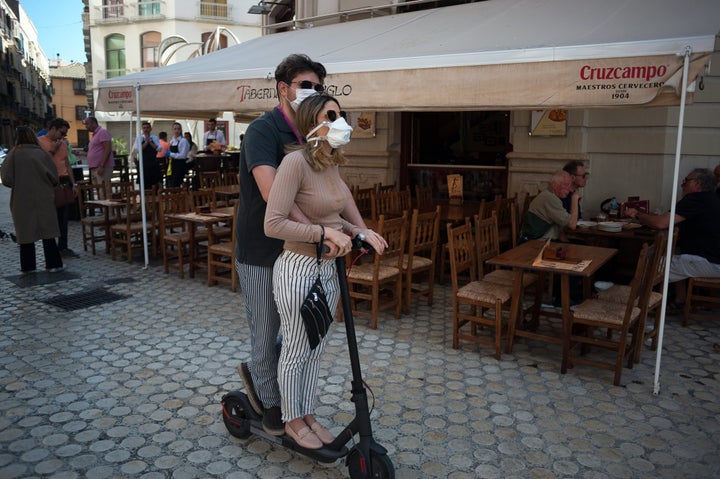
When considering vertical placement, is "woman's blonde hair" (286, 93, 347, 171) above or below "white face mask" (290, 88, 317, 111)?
below

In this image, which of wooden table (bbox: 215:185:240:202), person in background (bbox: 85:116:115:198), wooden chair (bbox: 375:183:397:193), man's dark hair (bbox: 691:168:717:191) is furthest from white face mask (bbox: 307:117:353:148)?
person in background (bbox: 85:116:115:198)

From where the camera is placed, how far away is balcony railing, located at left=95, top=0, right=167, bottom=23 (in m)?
31.6

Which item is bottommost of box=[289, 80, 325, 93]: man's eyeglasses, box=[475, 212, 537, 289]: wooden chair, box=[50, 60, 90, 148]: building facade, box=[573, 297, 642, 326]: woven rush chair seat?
box=[573, 297, 642, 326]: woven rush chair seat

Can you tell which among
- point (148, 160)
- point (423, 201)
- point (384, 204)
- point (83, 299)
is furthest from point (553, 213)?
point (148, 160)

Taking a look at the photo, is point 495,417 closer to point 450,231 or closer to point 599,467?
point 599,467

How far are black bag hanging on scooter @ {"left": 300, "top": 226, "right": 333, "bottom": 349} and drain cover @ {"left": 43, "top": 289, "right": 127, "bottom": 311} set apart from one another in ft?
12.8

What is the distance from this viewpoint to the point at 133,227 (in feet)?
24.1

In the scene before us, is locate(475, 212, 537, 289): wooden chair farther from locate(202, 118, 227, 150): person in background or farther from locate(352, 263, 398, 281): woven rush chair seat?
locate(202, 118, 227, 150): person in background

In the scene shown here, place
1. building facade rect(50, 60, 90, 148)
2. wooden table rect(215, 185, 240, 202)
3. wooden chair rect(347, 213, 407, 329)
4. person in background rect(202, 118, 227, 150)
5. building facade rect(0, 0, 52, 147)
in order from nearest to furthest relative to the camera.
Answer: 1. wooden chair rect(347, 213, 407, 329)
2. wooden table rect(215, 185, 240, 202)
3. person in background rect(202, 118, 227, 150)
4. building facade rect(0, 0, 52, 147)
5. building facade rect(50, 60, 90, 148)

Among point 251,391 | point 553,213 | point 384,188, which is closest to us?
point 251,391

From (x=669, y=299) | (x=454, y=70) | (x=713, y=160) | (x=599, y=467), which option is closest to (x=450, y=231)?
(x=454, y=70)

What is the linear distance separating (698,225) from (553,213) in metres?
1.30

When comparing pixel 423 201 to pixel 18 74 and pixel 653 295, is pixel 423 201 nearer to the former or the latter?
pixel 653 295

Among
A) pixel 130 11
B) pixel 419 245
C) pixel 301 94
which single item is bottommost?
pixel 419 245
